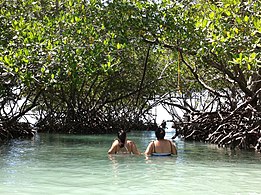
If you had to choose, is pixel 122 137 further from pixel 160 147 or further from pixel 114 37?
pixel 114 37

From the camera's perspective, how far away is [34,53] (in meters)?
7.16

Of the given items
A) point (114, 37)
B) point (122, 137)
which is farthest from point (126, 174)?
point (114, 37)

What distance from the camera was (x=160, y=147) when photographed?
7.55m

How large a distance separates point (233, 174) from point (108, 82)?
10.7 m

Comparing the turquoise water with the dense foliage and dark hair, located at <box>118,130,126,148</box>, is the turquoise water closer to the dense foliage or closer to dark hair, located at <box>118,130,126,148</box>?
dark hair, located at <box>118,130,126,148</box>

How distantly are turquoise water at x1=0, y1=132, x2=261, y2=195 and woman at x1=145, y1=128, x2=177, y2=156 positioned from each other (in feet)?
0.55

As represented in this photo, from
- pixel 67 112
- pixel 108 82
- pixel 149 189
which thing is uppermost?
pixel 108 82

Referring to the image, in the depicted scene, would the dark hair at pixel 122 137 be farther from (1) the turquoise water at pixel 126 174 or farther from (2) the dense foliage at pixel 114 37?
(2) the dense foliage at pixel 114 37

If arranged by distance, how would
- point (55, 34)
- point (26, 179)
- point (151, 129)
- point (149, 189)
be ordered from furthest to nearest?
1. point (151, 129)
2. point (55, 34)
3. point (26, 179)
4. point (149, 189)

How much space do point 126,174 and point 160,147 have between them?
203cm

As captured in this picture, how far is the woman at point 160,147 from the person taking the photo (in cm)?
748

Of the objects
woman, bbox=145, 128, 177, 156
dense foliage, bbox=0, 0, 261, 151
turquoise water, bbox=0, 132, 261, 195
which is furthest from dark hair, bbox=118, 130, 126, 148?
dense foliage, bbox=0, 0, 261, 151

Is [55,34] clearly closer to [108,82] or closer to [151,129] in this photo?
[108,82]

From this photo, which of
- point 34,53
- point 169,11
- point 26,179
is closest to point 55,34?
point 34,53
